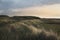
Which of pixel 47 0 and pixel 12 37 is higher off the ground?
pixel 47 0

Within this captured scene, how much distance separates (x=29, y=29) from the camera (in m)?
3.77

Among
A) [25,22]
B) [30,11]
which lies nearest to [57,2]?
[30,11]

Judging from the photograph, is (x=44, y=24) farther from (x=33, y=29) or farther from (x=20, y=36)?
(x=20, y=36)

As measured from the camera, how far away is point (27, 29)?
3760 millimetres

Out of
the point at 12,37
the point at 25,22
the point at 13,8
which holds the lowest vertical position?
the point at 12,37

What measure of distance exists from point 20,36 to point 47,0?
123 centimetres

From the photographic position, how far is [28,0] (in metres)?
4.45

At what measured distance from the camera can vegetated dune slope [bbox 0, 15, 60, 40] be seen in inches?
142

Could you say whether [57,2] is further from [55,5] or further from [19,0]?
[19,0]

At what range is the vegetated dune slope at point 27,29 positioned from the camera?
3.60 meters

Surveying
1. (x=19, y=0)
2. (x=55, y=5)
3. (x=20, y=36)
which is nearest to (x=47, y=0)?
(x=55, y=5)

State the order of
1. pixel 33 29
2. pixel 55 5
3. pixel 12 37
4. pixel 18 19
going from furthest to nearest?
pixel 55 5 < pixel 18 19 < pixel 33 29 < pixel 12 37

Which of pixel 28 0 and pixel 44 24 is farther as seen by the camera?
pixel 28 0

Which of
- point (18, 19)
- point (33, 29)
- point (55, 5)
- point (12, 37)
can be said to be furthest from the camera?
point (55, 5)
